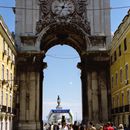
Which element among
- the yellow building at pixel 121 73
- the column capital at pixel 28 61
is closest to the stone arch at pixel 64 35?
the column capital at pixel 28 61

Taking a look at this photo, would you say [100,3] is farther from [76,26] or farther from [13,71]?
[13,71]

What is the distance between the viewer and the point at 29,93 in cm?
4906

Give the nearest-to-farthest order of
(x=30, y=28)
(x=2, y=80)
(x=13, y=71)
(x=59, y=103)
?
Answer: (x=2, y=80) < (x=13, y=71) < (x=30, y=28) < (x=59, y=103)

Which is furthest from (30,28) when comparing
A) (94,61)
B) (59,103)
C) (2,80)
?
(59,103)

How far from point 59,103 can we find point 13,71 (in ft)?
115

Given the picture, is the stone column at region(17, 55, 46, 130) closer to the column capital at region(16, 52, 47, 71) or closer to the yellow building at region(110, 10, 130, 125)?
the column capital at region(16, 52, 47, 71)

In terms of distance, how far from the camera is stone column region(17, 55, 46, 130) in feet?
158

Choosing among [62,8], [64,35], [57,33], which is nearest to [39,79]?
[57,33]

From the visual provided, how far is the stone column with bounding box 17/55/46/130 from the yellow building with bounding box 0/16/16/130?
2.04 metres

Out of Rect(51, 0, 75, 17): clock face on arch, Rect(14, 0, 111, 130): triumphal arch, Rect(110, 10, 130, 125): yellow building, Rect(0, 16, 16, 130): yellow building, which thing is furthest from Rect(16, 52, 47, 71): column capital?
Rect(110, 10, 130, 125): yellow building

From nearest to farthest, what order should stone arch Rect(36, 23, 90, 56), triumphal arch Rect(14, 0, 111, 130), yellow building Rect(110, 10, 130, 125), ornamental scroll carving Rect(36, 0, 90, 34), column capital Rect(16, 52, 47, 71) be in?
1. yellow building Rect(110, 10, 130, 125)
2. triumphal arch Rect(14, 0, 111, 130)
3. column capital Rect(16, 52, 47, 71)
4. stone arch Rect(36, 23, 90, 56)
5. ornamental scroll carving Rect(36, 0, 90, 34)

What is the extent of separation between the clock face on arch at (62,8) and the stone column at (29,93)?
6941 mm

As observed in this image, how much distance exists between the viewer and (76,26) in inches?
2000

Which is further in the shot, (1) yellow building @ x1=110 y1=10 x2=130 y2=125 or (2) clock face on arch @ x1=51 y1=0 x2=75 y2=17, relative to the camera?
(2) clock face on arch @ x1=51 y1=0 x2=75 y2=17
